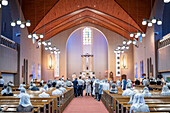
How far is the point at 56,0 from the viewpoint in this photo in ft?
59.3

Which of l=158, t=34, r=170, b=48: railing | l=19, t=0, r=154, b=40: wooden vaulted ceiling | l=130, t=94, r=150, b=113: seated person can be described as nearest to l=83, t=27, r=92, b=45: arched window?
l=19, t=0, r=154, b=40: wooden vaulted ceiling

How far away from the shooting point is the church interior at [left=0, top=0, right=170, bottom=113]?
11.7m

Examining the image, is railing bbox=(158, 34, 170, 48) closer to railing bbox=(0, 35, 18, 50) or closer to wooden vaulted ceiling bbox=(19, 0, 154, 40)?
wooden vaulted ceiling bbox=(19, 0, 154, 40)

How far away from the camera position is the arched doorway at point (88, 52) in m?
30.7

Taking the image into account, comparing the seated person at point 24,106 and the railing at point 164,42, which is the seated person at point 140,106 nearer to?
the seated person at point 24,106

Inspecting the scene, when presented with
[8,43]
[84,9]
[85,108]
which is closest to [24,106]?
[85,108]

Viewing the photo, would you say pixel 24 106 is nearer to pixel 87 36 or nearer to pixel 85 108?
pixel 85 108

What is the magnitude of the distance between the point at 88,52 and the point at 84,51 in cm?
55

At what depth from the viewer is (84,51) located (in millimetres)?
30781

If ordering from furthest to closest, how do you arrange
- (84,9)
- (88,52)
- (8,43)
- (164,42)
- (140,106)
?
(88,52), (84,9), (164,42), (8,43), (140,106)

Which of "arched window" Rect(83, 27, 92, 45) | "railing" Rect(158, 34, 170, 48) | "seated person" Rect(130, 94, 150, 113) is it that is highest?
"arched window" Rect(83, 27, 92, 45)

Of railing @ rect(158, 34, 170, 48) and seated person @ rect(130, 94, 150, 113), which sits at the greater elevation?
railing @ rect(158, 34, 170, 48)

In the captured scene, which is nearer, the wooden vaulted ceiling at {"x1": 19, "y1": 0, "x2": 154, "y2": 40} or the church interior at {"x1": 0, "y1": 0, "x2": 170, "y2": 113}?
the church interior at {"x1": 0, "y1": 0, "x2": 170, "y2": 113}

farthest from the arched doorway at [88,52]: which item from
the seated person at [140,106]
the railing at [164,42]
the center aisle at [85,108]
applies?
the seated person at [140,106]
